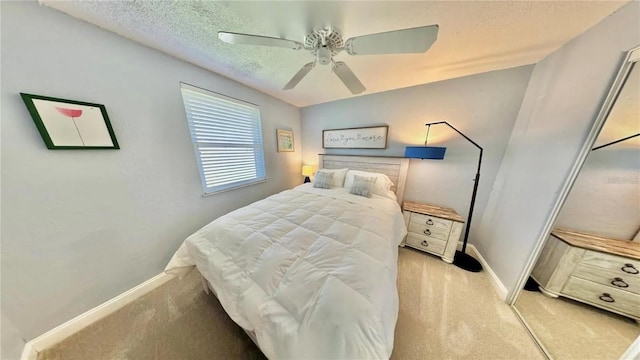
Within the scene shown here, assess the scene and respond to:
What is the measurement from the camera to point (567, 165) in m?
1.20

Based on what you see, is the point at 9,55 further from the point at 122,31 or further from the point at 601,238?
the point at 601,238

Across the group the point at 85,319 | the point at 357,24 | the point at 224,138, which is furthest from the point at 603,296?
the point at 85,319

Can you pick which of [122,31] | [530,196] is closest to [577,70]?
[530,196]

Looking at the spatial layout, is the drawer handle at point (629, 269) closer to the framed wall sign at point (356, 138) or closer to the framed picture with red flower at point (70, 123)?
the framed wall sign at point (356, 138)

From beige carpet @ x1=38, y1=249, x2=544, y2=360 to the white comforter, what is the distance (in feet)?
1.21

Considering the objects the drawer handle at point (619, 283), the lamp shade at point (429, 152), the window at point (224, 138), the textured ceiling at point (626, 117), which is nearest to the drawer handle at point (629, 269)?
the drawer handle at point (619, 283)

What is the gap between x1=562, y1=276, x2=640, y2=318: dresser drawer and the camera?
1107 millimetres

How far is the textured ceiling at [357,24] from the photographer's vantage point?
1067mm

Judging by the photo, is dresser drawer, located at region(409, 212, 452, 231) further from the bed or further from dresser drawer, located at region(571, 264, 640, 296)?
dresser drawer, located at region(571, 264, 640, 296)

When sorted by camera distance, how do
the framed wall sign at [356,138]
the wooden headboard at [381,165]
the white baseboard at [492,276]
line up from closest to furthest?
the white baseboard at [492,276] → the wooden headboard at [381,165] → the framed wall sign at [356,138]

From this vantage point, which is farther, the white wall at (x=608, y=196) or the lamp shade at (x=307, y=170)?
the lamp shade at (x=307, y=170)

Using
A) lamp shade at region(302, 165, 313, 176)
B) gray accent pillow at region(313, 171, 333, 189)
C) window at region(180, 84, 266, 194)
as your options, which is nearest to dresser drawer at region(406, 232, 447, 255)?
gray accent pillow at region(313, 171, 333, 189)

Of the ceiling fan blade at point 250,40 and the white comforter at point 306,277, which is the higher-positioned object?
the ceiling fan blade at point 250,40

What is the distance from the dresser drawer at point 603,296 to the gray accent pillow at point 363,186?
5.90ft
